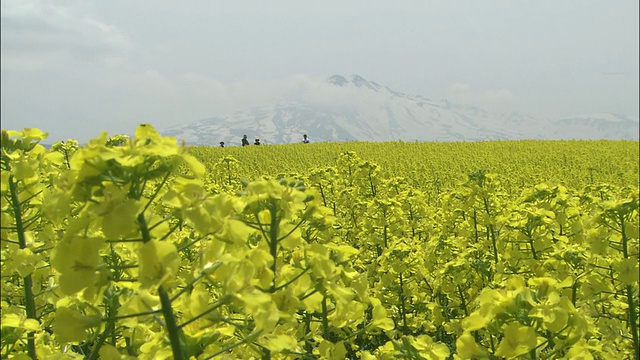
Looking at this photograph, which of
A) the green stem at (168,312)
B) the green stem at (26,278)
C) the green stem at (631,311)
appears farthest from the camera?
the green stem at (631,311)

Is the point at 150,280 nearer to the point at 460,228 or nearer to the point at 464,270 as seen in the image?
the point at 464,270

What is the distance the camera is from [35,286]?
2.44 meters

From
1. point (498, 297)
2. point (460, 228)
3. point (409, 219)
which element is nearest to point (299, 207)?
point (498, 297)

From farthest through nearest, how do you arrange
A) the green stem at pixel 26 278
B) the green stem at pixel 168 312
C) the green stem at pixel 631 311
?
the green stem at pixel 631 311 → the green stem at pixel 26 278 → the green stem at pixel 168 312

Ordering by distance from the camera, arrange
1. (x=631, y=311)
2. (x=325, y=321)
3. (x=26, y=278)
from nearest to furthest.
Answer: (x=325, y=321), (x=26, y=278), (x=631, y=311)

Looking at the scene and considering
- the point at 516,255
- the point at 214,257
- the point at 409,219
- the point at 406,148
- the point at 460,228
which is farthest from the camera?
the point at 406,148

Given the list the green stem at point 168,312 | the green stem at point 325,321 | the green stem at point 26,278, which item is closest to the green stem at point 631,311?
the green stem at point 325,321

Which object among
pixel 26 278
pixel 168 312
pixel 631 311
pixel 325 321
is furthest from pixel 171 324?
pixel 631 311

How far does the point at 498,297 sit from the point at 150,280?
130 cm

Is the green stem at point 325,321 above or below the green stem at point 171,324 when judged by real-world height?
below

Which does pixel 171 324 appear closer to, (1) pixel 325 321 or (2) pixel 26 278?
(1) pixel 325 321

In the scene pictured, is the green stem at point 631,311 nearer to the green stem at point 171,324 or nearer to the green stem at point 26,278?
the green stem at point 171,324

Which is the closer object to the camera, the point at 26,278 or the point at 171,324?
the point at 171,324

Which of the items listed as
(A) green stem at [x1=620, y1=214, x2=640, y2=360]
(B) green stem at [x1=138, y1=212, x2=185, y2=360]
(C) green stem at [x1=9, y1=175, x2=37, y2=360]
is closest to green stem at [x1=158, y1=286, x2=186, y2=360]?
(B) green stem at [x1=138, y1=212, x2=185, y2=360]
